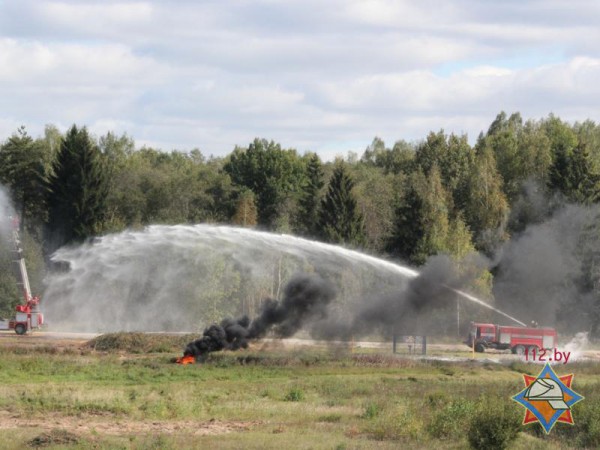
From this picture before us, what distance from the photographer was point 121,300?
83.5 m

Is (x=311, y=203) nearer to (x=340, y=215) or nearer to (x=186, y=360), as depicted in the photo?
(x=340, y=215)

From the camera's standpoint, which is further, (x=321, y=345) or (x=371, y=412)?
(x=321, y=345)

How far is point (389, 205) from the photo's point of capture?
11231cm

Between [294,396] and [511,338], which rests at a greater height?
[511,338]

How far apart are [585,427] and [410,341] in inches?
1299

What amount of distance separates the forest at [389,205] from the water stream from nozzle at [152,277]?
6.57 meters

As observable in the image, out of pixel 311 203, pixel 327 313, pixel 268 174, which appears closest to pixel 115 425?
pixel 327 313

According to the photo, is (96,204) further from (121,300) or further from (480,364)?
(480,364)

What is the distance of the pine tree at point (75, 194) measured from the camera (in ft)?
314

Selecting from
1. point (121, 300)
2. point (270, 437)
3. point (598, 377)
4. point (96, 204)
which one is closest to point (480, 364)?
point (598, 377)

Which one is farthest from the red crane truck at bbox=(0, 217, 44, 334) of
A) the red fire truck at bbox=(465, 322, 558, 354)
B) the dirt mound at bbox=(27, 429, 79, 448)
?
the dirt mound at bbox=(27, 429, 79, 448)

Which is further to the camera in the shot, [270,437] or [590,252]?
[590,252]

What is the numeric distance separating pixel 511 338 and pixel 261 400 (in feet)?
99.9

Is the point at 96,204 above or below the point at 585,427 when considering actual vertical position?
above
